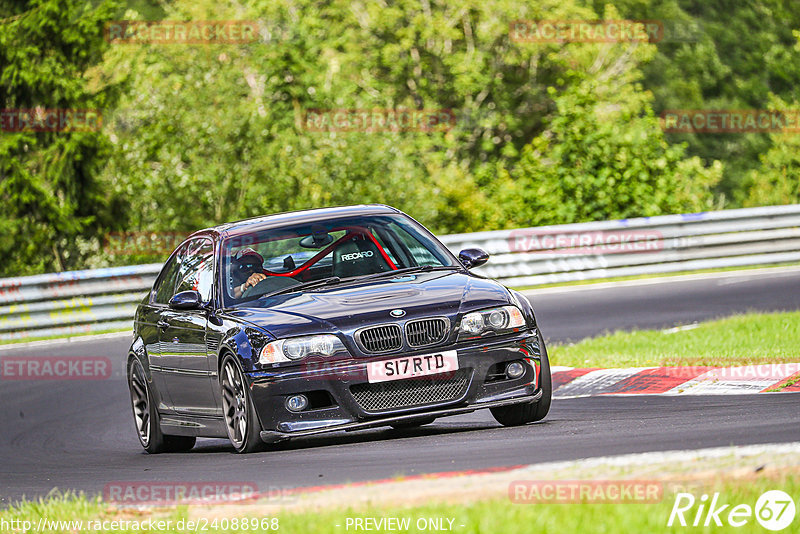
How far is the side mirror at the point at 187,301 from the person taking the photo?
8.79 metres

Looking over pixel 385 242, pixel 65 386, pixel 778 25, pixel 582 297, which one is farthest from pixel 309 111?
pixel 778 25

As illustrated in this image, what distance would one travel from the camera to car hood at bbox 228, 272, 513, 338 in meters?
7.82

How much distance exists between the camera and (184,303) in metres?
8.80

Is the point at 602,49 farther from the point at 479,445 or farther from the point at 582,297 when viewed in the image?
the point at 479,445

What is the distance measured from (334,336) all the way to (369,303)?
0.37 m

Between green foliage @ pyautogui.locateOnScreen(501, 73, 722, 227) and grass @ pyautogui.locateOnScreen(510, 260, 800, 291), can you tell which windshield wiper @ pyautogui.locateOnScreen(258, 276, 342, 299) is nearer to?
grass @ pyautogui.locateOnScreen(510, 260, 800, 291)

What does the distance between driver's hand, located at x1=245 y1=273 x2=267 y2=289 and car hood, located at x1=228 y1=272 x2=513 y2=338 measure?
290mm

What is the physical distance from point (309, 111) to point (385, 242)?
28.5 meters

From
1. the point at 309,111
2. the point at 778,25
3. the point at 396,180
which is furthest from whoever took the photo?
the point at 778,25

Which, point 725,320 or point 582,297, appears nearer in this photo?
point 725,320

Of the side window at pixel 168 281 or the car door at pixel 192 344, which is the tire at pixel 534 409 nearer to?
the car door at pixel 192 344

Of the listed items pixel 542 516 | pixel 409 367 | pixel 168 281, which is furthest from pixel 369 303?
pixel 542 516

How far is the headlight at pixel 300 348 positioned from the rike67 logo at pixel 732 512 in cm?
307

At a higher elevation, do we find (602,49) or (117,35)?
(117,35)
